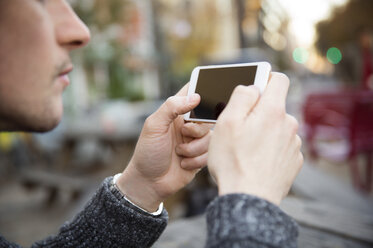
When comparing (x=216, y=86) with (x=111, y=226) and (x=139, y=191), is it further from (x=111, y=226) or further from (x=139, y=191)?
(x=111, y=226)

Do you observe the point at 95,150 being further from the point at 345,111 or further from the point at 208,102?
the point at 208,102

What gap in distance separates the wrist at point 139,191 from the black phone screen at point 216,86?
29 centimetres

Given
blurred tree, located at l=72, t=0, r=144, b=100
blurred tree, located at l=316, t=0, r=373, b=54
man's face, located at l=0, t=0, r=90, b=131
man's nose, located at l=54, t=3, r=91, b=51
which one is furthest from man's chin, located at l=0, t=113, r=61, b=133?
blurred tree, located at l=316, t=0, r=373, b=54

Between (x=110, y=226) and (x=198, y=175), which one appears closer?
(x=110, y=226)

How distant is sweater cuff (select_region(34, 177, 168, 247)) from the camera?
104 cm

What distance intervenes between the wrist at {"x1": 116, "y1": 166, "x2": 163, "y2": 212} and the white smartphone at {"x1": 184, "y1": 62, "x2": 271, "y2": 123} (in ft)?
0.88

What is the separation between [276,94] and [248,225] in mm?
318

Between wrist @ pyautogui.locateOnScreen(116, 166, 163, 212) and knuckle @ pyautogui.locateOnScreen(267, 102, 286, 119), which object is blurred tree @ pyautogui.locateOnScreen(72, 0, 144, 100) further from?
knuckle @ pyautogui.locateOnScreen(267, 102, 286, 119)

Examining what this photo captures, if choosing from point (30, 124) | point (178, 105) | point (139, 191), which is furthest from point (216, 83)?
point (30, 124)

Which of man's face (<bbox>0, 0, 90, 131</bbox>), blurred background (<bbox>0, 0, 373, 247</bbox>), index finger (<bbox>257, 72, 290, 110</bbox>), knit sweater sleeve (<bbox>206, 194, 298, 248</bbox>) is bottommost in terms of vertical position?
blurred background (<bbox>0, 0, 373, 247</bbox>)

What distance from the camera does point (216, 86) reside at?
3.40 ft

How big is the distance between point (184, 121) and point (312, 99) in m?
4.03

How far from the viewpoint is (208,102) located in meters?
1.04

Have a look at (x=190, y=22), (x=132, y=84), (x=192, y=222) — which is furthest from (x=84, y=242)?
(x=190, y=22)
